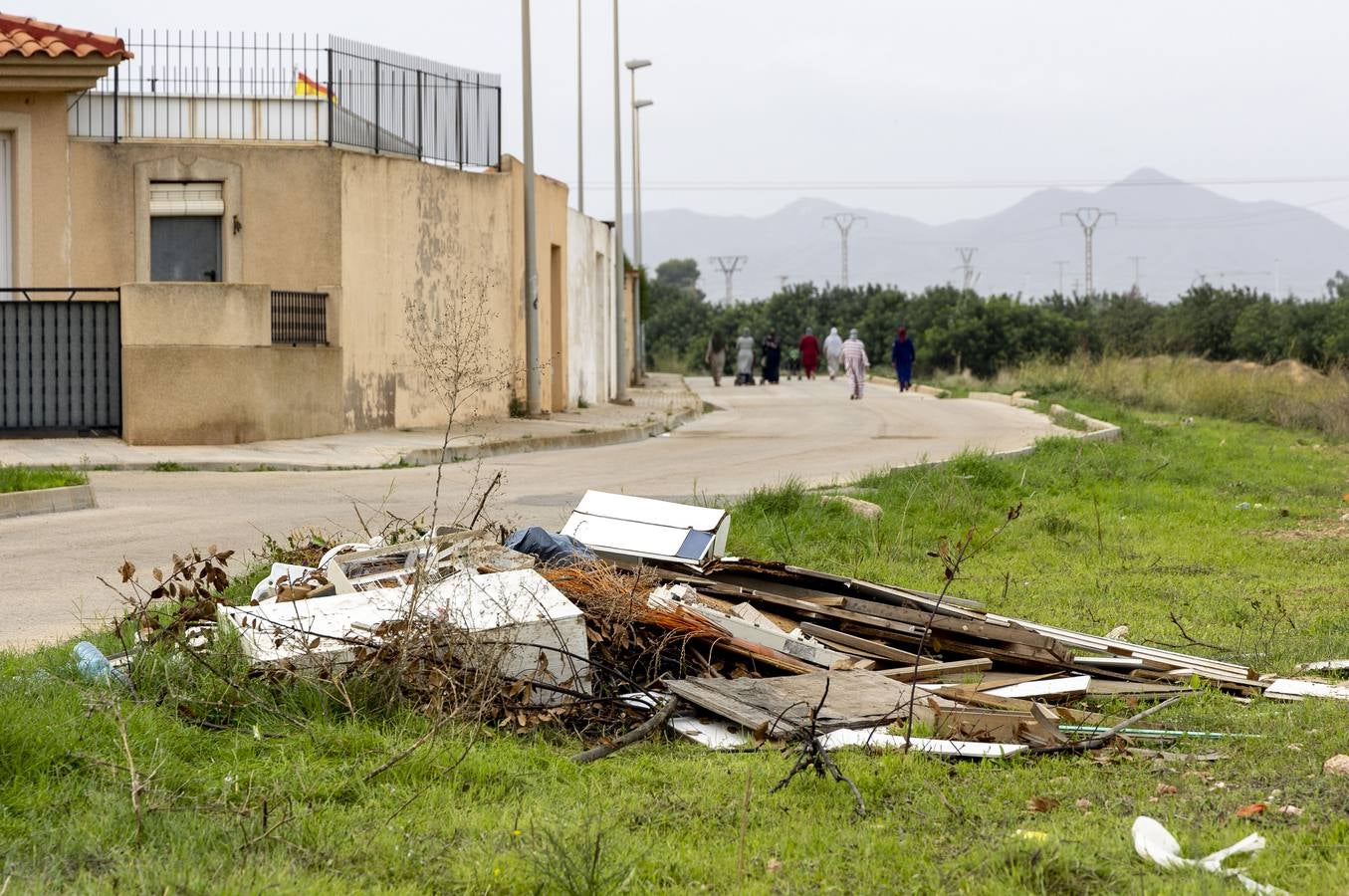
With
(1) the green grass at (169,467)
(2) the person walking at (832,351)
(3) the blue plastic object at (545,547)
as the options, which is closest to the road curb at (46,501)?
(1) the green grass at (169,467)

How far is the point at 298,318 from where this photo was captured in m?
19.8

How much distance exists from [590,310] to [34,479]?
19678mm

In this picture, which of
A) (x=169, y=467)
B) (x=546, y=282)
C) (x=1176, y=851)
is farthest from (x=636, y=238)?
(x=1176, y=851)

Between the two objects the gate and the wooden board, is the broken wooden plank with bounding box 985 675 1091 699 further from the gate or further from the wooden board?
the gate

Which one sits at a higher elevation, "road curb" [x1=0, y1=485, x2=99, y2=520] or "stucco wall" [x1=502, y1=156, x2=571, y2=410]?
"stucco wall" [x1=502, y1=156, x2=571, y2=410]

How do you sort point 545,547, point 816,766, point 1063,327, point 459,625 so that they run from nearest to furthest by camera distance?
point 816,766 → point 459,625 → point 545,547 → point 1063,327

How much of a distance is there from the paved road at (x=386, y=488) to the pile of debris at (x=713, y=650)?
2.71 ft

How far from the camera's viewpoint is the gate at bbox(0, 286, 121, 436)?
18.6m

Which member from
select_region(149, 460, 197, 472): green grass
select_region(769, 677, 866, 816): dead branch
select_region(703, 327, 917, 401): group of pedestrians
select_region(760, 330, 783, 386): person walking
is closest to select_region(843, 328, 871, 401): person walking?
select_region(703, 327, 917, 401): group of pedestrians

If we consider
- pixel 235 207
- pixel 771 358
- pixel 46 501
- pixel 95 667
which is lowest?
pixel 95 667

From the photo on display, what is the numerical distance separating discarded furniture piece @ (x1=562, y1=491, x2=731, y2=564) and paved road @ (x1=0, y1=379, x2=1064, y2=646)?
135 centimetres

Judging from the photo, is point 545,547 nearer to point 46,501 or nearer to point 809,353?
point 46,501

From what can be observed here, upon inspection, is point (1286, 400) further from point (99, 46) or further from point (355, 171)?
point (99, 46)

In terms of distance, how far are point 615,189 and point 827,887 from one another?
34264 mm
